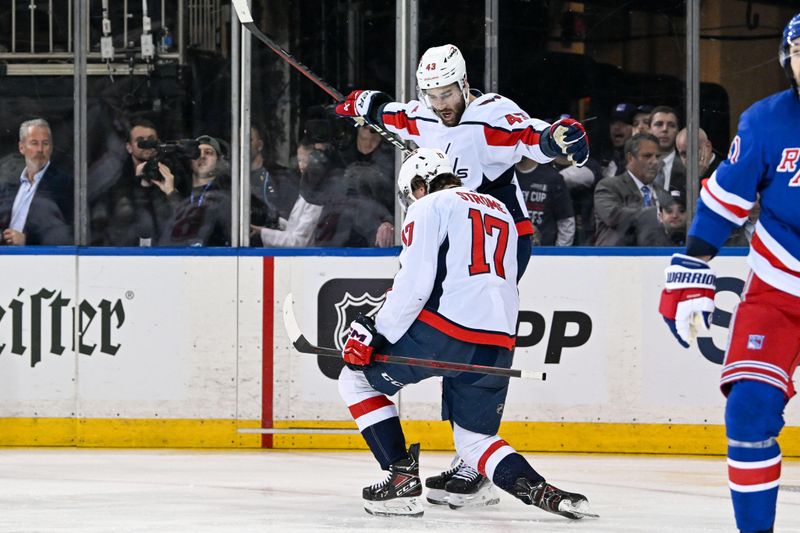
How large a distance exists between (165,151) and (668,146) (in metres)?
2.05

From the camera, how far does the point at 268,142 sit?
19.5ft

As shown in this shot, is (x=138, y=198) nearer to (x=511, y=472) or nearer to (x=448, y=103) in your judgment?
(x=448, y=103)

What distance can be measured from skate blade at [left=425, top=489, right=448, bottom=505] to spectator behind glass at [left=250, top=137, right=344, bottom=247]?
5.73 feet

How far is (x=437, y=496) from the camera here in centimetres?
443

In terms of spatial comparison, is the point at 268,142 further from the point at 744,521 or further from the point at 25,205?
the point at 744,521

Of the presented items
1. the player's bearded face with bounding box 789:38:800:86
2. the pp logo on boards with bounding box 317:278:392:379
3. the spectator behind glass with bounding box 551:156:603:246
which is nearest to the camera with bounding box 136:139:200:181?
the pp logo on boards with bounding box 317:278:392:379

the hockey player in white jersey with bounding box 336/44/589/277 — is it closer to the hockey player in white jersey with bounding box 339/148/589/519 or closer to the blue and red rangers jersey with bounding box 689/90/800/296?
the hockey player in white jersey with bounding box 339/148/589/519

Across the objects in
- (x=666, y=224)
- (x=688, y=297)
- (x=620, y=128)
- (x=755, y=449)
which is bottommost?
(x=755, y=449)

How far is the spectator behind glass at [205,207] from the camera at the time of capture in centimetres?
595

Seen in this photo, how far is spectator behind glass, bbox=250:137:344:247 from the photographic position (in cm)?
594

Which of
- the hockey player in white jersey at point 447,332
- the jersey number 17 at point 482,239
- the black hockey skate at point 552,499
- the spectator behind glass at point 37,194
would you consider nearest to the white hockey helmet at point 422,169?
the hockey player in white jersey at point 447,332

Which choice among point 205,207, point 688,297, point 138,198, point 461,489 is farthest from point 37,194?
point 688,297

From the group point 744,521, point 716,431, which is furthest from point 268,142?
point 744,521

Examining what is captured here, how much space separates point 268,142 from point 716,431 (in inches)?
83.7
